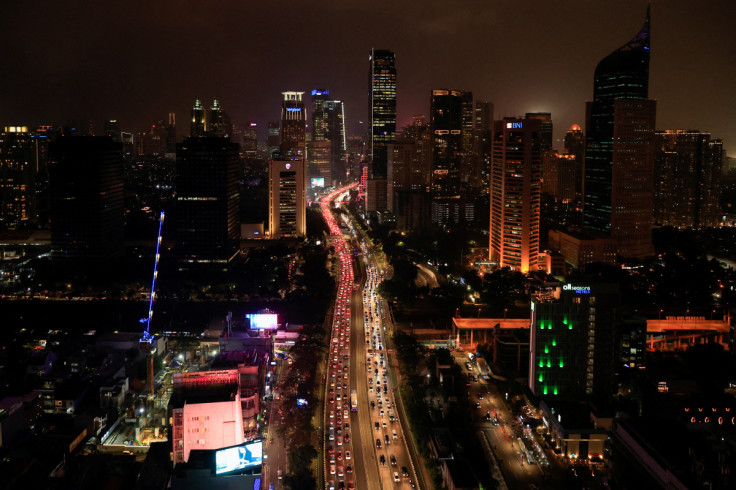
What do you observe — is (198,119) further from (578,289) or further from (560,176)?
(578,289)

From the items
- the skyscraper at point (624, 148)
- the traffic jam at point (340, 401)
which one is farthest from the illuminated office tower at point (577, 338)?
the skyscraper at point (624, 148)

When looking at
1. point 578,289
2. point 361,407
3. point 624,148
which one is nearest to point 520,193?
point 624,148

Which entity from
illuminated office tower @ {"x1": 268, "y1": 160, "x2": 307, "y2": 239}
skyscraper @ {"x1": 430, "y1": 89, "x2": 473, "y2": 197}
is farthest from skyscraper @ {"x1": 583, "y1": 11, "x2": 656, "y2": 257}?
skyscraper @ {"x1": 430, "y1": 89, "x2": 473, "y2": 197}

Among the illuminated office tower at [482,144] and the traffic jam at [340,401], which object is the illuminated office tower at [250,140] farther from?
the traffic jam at [340,401]

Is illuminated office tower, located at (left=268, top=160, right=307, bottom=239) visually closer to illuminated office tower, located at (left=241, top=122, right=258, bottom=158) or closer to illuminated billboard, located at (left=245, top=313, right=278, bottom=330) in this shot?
illuminated billboard, located at (left=245, top=313, right=278, bottom=330)

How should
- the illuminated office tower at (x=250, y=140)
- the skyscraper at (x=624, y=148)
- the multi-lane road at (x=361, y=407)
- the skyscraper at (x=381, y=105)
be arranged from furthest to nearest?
the illuminated office tower at (x=250, y=140), the skyscraper at (x=381, y=105), the skyscraper at (x=624, y=148), the multi-lane road at (x=361, y=407)

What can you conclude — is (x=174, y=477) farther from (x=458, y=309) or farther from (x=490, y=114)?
(x=490, y=114)

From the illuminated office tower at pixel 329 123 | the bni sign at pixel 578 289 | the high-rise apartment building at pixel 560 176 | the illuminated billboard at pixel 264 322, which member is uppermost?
the illuminated office tower at pixel 329 123
